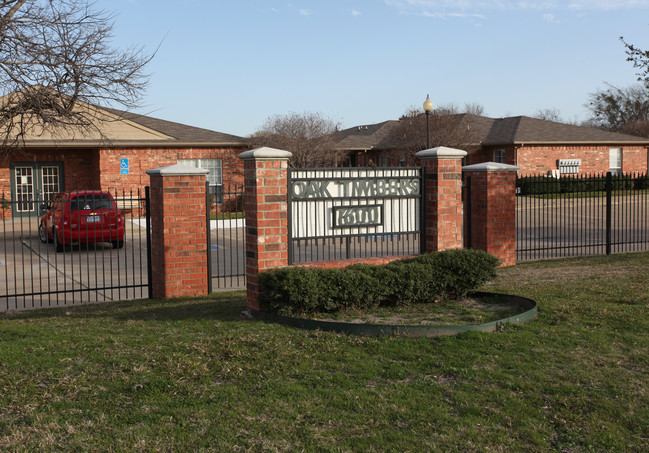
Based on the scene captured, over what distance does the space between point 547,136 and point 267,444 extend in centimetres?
3188

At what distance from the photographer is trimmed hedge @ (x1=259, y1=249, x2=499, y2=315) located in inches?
264

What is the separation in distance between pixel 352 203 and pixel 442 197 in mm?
1281

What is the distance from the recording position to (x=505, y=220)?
11.6m

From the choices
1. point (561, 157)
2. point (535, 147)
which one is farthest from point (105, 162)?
point (561, 157)

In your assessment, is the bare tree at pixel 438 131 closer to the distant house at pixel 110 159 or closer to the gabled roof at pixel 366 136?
the gabled roof at pixel 366 136

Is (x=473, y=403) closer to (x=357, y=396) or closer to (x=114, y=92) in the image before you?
(x=357, y=396)

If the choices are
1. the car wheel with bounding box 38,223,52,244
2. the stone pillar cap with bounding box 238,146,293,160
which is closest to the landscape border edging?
the stone pillar cap with bounding box 238,146,293,160

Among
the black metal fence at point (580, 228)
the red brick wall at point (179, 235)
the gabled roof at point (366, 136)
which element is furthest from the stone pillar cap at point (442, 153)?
the gabled roof at point (366, 136)

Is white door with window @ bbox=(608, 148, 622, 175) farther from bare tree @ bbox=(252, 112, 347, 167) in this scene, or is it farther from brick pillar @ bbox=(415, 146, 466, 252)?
brick pillar @ bbox=(415, 146, 466, 252)

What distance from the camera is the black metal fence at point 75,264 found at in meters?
9.88

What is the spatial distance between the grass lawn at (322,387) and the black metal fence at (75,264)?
2.94m

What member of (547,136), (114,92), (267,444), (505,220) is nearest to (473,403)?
(267,444)

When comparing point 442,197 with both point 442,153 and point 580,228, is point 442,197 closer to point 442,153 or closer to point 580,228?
point 442,153

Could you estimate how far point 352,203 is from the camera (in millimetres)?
7789
